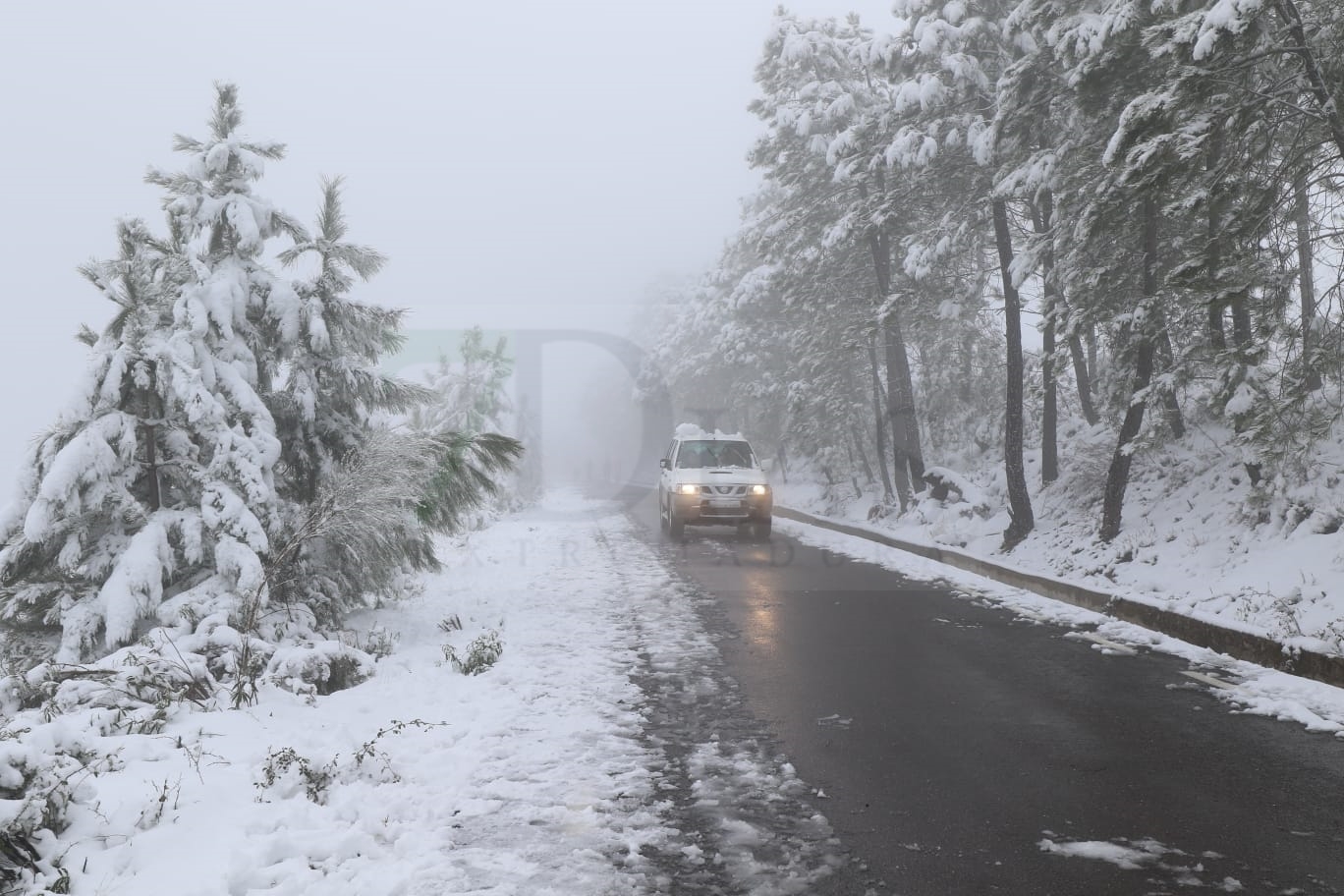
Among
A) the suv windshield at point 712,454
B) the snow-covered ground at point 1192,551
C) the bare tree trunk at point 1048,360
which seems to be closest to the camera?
the snow-covered ground at point 1192,551

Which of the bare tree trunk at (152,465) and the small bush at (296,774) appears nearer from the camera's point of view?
the small bush at (296,774)

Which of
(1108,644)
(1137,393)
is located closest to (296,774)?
(1108,644)

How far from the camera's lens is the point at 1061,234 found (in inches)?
476

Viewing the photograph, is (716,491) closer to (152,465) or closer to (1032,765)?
(152,465)

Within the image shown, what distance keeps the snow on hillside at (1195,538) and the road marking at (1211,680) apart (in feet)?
2.33

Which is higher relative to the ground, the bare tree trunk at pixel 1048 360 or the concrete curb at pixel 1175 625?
the bare tree trunk at pixel 1048 360

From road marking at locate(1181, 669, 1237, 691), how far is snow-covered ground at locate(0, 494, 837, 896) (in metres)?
3.78

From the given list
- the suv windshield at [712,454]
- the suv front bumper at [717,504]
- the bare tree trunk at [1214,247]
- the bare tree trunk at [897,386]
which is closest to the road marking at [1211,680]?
the bare tree trunk at [1214,247]

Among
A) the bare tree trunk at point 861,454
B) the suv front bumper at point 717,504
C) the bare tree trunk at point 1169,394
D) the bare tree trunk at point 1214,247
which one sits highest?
the bare tree trunk at point 1214,247

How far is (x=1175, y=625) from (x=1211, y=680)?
5.96 ft

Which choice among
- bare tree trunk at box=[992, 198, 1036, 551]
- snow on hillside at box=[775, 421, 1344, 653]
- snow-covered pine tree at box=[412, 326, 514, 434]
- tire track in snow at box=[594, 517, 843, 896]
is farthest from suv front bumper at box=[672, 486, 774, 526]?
snow-covered pine tree at box=[412, 326, 514, 434]

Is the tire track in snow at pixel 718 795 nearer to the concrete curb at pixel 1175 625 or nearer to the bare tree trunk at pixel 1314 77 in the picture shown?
the concrete curb at pixel 1175 625

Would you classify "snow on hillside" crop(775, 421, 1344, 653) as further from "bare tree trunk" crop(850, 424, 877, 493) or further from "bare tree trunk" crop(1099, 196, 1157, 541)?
"bare tree trunk" crop(850, 424, 877, 493)

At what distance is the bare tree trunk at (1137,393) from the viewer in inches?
436
